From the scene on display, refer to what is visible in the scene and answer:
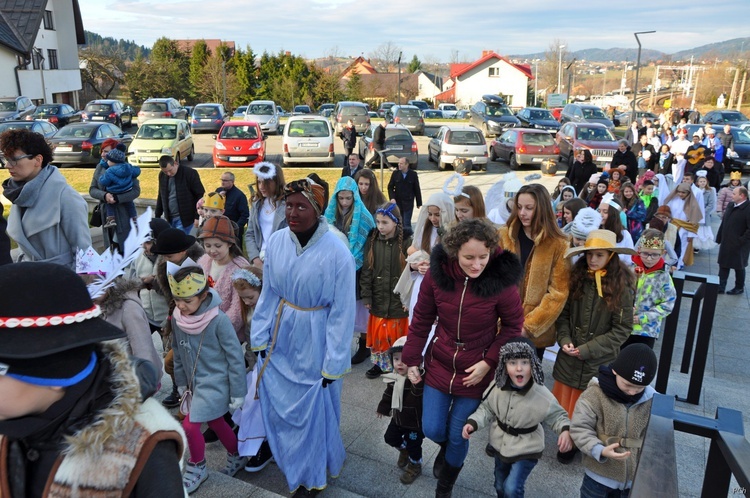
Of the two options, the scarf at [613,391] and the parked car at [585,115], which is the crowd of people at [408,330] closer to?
the scarf at [613,391]

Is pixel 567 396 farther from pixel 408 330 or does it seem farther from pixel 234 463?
pixel 234 463

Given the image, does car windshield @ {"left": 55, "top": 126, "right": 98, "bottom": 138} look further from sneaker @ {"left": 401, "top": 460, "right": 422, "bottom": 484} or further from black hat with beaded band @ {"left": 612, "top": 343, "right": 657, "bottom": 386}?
black hat with beaded band @ {"left": 612, "top": 343, "right": 657, "bottom": 386}

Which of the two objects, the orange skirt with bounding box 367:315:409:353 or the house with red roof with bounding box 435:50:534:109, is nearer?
the orange skirt with bounding box 367:315:409:353

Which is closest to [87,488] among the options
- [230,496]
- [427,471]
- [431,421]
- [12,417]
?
[12,417]

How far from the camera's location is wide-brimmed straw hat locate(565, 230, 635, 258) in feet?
13.2

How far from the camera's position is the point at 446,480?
3.62 meters

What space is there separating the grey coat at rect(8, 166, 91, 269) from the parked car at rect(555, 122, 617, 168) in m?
18.2

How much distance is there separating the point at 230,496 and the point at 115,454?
2.18 m

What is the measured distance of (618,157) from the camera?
45.5 feet

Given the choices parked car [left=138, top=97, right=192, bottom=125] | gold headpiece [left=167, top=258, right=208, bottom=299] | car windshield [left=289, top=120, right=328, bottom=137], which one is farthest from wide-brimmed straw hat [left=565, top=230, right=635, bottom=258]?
parked car [left=138, top=97, right=192, bottom=125]

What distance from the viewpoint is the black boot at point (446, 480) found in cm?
361

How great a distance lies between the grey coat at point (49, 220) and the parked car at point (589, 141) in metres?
18.2

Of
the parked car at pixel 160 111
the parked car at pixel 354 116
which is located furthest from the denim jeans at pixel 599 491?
the parked car at pixel 160 111

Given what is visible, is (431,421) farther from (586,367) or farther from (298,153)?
(298,153)
